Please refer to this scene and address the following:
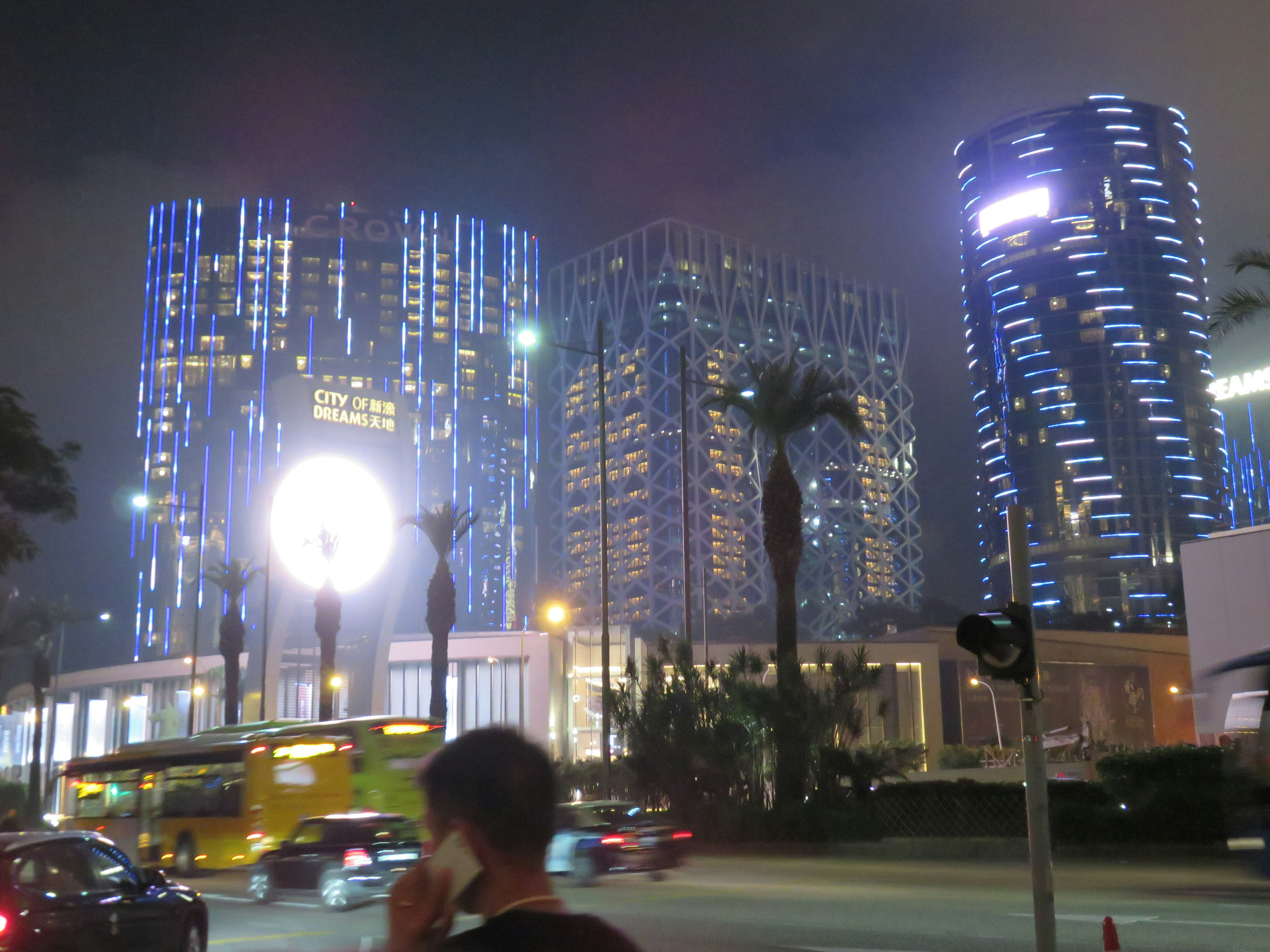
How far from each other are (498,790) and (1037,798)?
6204mm

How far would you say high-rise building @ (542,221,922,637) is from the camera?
560 feet

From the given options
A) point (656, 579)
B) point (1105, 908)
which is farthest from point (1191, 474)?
point (1105, 908)

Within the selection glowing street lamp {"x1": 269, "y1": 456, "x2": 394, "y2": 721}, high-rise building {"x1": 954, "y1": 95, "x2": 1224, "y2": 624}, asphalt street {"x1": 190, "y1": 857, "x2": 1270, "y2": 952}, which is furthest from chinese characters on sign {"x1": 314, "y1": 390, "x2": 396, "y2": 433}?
high-rise building {"x1": 954, "y1": 95, "x2": 1224, "y2": 624}

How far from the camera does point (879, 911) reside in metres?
15.5

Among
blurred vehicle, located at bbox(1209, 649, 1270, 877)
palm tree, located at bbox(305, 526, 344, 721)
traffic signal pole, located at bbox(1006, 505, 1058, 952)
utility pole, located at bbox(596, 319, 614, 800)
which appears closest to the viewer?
traffic signal pole, located at bbox(1006, 505, 1058, 952)

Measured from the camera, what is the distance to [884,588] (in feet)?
609

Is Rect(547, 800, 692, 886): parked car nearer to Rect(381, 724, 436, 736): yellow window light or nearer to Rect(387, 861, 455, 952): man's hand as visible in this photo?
Rect(381, 724, 436, 736): yellow window light

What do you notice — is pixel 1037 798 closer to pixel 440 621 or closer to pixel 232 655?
pixel 440 621

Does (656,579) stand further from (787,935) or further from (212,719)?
(787,935)

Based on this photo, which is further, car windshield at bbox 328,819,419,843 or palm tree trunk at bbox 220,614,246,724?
palm tree trunk at bbox 220,614,246,724

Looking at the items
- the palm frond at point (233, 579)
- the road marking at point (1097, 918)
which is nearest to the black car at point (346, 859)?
the road marking at point (1097, 918)

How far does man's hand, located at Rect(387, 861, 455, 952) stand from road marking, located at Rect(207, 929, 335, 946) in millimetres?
12702

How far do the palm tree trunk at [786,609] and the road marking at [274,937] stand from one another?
15.3 m

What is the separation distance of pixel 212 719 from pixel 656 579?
3781 inches
